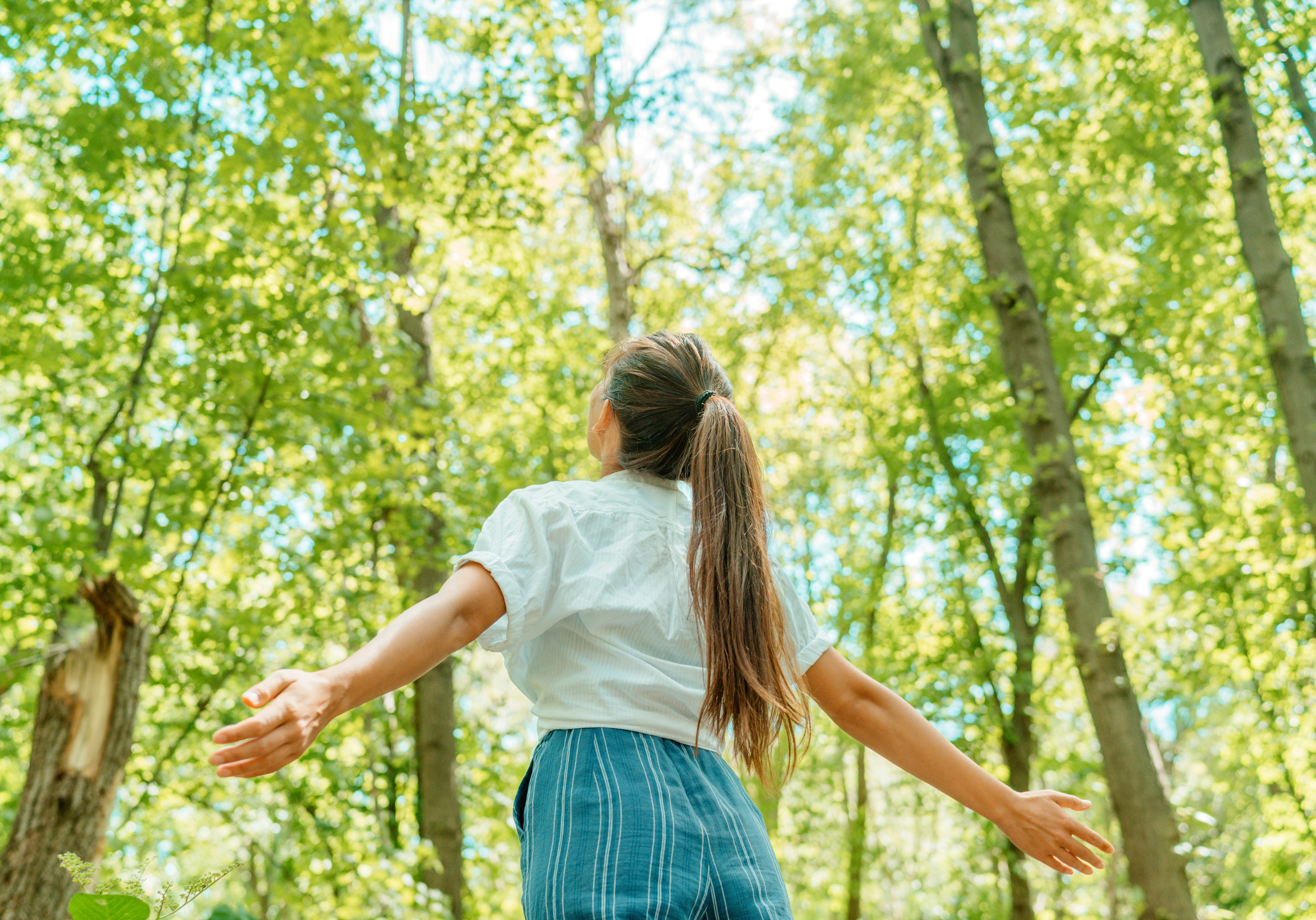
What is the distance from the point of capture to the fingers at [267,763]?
1.08m

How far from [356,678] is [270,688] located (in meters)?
0.12

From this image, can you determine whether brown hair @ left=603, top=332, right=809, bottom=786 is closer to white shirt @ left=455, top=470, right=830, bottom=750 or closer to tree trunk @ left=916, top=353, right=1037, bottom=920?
white shirt @ left=455, top=470, right=830, bottom=750

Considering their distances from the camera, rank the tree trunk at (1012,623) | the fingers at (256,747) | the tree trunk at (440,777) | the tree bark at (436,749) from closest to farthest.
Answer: the fingers at (256,747)
the tree bark at (436,749)
the tree trunk at (440,777)
the tree trunk at (1012,623)

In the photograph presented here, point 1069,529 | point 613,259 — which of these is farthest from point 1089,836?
point 613,259

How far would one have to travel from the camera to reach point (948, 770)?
1.80 metres

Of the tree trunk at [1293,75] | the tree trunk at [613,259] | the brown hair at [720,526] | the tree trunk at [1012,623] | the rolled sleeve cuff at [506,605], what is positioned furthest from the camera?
the tree trunk at [1012,623]

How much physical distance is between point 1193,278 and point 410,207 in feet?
22.7

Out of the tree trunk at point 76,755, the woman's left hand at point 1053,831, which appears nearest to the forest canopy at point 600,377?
the tree trunk at point 76,755

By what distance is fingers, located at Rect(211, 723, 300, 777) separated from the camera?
42.6 inches

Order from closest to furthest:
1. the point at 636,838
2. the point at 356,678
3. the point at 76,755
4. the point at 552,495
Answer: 1. the point at 356,678
2. the point at 636,838
3. the point at 552,495
4. the point at 76,755

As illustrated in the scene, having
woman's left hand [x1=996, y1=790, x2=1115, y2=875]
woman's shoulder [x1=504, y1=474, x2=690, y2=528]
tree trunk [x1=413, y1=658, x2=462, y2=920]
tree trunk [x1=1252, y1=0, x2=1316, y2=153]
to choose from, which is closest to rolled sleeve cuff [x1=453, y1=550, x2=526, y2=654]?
woman's shoulder [x1=504, y1=474, x2=690, y2=528]

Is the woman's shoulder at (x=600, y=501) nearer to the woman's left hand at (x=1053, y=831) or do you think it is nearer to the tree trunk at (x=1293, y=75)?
the woman's left hand at (x=1053, y=831)

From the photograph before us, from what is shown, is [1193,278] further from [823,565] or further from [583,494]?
[583,494]

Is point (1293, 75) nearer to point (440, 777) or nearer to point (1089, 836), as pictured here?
point (1089, 836)
